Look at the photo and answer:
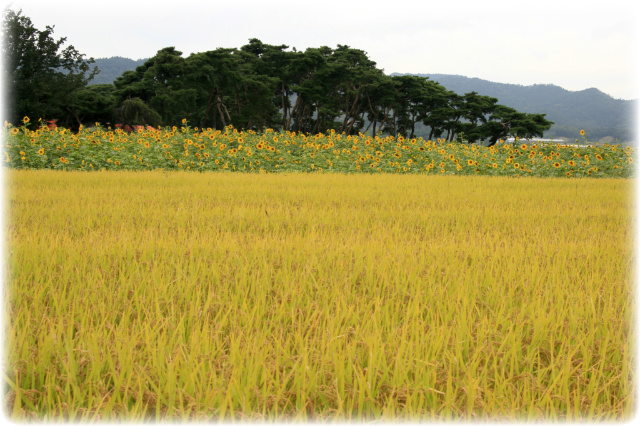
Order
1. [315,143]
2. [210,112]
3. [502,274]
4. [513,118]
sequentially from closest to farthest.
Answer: [502,274] → [315,143] → [210,112] → [513,118]

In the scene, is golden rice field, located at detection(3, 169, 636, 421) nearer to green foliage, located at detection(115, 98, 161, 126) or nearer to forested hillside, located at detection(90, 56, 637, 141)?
green foliage, located at detection(115, 98, 161, 126)

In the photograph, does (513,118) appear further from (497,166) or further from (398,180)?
(398,180)

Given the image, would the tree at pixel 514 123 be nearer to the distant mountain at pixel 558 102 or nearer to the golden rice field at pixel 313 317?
the distant mountain at pixel 558 102

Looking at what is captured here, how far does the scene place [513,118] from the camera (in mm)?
38344

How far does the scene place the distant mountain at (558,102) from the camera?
4499 cm

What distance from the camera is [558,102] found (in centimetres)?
6550

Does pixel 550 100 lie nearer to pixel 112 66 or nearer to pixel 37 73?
pixel 112 66

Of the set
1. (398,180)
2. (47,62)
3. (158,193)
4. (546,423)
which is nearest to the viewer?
(546,423)

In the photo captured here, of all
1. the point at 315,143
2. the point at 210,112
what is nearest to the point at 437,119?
the point at 210,112

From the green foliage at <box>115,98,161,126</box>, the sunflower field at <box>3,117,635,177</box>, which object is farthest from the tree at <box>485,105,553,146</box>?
the sunflower field at <box>3,117,635,177</box>

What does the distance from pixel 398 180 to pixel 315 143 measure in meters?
4.99

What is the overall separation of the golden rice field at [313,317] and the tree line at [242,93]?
20728 mm

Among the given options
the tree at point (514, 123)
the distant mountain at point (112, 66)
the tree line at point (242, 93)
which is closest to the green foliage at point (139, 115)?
the tree line at point (242, 93)

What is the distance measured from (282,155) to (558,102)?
6451cm
